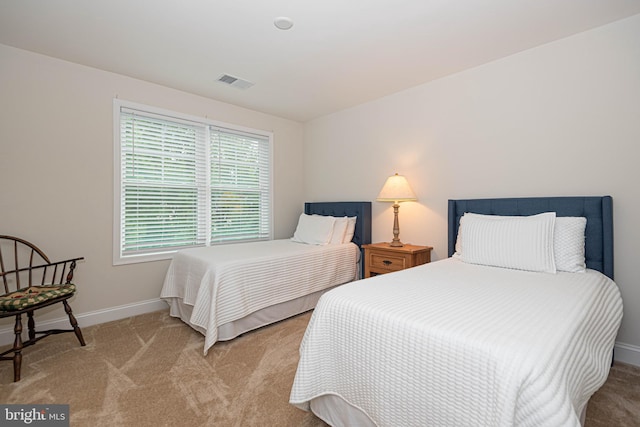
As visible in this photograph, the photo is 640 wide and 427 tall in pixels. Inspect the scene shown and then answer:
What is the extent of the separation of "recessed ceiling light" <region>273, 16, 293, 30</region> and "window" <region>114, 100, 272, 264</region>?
177cm

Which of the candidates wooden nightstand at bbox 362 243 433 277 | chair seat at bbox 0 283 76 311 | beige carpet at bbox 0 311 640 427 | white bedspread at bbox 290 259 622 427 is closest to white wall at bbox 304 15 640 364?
wooden nightstand at bbox 362 243 433 277

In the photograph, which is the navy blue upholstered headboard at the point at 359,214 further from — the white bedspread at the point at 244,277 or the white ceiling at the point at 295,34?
the white ceiling at the point at 295,34

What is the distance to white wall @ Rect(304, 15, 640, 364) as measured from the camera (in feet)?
6.92

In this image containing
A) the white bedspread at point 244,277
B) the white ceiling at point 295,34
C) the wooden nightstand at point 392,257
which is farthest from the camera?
the wooden nightstand at point 392,257

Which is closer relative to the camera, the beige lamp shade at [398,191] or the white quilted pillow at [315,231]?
the beige lamp shade at [398,191]

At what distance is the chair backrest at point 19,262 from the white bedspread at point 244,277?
1.00 meters

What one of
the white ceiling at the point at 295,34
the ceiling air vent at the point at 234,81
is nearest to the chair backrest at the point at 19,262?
the white ceiling at the point at 295,34

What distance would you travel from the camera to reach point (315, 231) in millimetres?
3584

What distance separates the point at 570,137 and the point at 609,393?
1.75 m

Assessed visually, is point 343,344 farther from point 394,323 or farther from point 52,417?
point 52,417

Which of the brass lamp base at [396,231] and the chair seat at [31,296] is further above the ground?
the brass lamp base at [396,231]

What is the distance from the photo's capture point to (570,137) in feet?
7.55

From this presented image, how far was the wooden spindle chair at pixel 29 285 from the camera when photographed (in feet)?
6.58

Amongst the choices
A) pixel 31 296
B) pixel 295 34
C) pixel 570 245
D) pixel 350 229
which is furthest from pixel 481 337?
pixel 31 296
